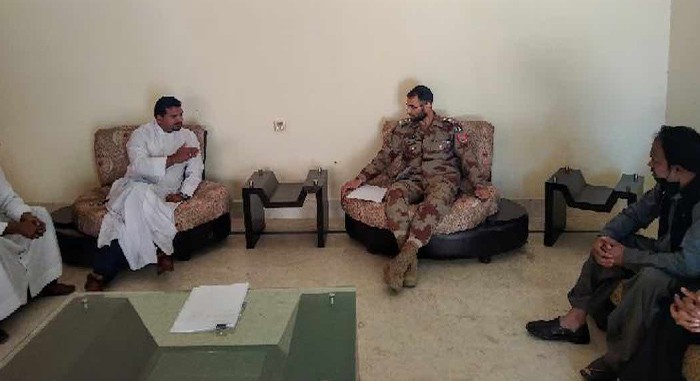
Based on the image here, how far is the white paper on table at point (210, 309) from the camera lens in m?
2.70

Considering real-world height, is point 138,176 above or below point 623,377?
above

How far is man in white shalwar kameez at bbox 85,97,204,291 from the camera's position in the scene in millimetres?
3914

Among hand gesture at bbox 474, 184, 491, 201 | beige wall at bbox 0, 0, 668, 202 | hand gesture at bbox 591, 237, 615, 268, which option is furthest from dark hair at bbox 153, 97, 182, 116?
hand gesture at bbox 591, 237, 615, 268

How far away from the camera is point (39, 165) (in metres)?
4.99

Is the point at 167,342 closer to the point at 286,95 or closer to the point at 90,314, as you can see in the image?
the point at 90,314

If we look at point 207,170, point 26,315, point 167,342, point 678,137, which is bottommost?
point 26,315

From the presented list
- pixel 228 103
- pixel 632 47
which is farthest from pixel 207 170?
pixel 632 47

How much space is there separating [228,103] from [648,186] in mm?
2991

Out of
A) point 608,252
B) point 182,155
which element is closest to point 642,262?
point 608,252

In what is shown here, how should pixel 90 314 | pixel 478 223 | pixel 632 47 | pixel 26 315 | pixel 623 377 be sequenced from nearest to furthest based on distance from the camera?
pixel 623 377 < pixel 90 314 < pixel 26 315 < pixel 478 223 < pixel 632 47

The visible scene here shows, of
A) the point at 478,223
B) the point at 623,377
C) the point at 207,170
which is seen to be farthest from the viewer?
the point at 207,170

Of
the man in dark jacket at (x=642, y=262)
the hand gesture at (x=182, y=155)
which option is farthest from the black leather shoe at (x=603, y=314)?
the hand gesture at (x=182, y=155)

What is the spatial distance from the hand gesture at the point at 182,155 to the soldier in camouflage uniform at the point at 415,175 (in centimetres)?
103

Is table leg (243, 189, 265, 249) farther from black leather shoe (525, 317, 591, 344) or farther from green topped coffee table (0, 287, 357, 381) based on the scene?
black leather shoe (525, 317, 591, 344)
